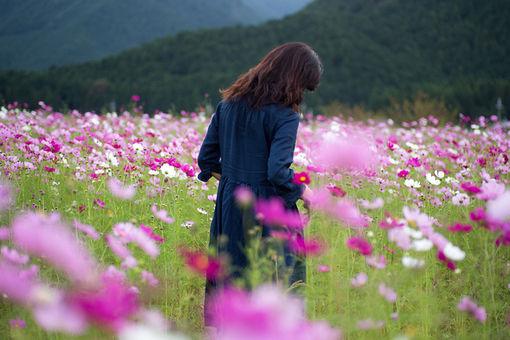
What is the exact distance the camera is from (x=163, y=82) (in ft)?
78.5

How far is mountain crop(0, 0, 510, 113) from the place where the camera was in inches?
906

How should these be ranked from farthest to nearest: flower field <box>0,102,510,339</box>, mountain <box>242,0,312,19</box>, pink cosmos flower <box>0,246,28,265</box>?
mountain <box>242,0,312,19</box>, pink cosmos flower <box>0,246,28,265</box>, flower field <box>0,102,510,339</box>

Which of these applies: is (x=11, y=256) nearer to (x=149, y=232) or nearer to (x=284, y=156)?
(x=149, y=232)

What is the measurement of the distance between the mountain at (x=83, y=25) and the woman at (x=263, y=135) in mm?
65662

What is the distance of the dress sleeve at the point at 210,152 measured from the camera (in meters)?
2.22

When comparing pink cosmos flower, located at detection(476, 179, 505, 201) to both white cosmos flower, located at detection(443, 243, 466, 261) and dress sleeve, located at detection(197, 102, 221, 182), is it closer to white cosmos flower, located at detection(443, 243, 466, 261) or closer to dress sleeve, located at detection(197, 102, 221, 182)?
white cosmos flower, located at detection(443, 243, 466, 261)

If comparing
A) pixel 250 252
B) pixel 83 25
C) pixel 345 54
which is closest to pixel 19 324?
pixel 250 252

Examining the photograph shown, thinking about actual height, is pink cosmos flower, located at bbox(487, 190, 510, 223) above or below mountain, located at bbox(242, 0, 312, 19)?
below

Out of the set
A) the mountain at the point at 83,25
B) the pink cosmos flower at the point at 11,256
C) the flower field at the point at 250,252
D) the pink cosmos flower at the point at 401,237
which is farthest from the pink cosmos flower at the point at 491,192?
the mountain at the point at 83,25

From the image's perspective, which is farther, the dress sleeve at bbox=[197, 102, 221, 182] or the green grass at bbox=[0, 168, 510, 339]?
the dress sleeve at bbox=[197, 102, 221, 182]

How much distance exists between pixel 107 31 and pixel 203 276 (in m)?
76.2

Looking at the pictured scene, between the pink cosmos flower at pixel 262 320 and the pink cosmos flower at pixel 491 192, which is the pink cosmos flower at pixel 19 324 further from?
the pink cosmos flower at pixel 491 192

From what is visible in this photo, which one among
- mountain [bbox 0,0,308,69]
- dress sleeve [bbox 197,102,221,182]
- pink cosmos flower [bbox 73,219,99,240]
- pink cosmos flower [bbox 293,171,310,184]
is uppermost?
mountain [bbox 0,0,308,69]

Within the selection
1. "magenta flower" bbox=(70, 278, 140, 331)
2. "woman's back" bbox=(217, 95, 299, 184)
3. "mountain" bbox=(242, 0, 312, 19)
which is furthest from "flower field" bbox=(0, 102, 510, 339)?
"mountain" bbox=(242, 0, 312, 19)
